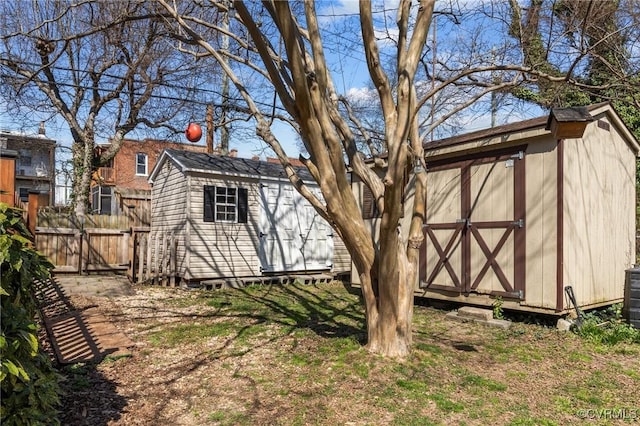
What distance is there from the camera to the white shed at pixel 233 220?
11.1m

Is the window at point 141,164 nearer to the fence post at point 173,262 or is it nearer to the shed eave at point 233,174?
the shed eave at point 233,174

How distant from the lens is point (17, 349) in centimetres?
248

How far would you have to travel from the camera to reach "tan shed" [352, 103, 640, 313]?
653 cm

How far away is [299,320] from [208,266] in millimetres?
4955

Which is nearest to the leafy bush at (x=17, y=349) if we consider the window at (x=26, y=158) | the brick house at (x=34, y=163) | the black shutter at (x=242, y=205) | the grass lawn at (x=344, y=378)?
the grass lawn at (x=344, y=378)

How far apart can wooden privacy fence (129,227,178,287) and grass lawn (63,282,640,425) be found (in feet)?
13.3

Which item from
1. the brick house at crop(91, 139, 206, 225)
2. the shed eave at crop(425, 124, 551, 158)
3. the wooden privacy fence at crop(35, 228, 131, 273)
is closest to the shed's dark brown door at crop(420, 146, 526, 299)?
the shed eave at crop(425, 124, 551, 158)

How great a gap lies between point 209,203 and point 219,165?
125 centimetres

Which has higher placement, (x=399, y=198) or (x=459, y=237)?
(x=399, y=198)

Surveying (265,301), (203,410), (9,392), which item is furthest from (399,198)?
(265,301)

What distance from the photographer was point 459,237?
782 centimetres

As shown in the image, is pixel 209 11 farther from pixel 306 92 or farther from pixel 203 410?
pixel 203 410

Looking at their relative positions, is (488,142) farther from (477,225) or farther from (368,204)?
(368,204)

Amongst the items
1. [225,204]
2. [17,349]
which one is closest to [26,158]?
[225,204]
